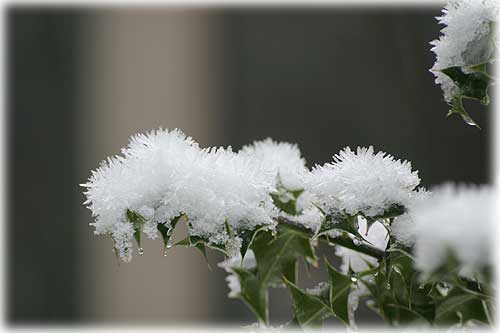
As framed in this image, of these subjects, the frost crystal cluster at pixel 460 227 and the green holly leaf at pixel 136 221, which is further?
the green holly leaf at pixel 136 221

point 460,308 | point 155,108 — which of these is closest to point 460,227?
point 460,308

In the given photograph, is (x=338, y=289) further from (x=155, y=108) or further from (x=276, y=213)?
(x=155, y=108)

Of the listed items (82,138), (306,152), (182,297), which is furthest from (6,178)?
(306,152)

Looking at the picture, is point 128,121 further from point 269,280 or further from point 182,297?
point 269,280

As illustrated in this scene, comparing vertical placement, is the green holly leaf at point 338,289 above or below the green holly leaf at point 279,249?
below

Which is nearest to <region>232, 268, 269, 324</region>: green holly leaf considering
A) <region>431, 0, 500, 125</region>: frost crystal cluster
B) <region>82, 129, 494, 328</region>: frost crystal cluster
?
<region>82, 129, 494, 328</region>: frost crystal cluster

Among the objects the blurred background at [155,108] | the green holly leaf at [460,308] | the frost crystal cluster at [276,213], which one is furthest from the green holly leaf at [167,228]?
the blurred background at [155,108]

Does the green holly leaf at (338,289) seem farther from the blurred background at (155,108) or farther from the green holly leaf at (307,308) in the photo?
the blurred background at (155,108)
